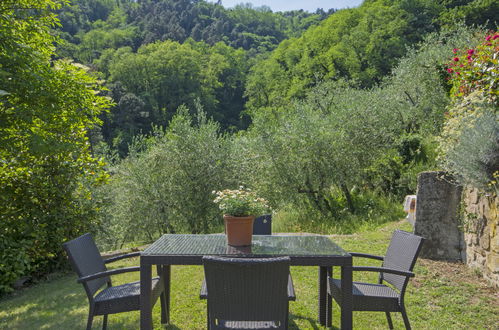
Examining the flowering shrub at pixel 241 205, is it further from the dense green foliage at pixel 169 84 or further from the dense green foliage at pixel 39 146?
the dense green foliage at pixel 169 84

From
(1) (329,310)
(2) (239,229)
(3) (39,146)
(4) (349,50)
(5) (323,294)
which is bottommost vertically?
(1) (329,310)

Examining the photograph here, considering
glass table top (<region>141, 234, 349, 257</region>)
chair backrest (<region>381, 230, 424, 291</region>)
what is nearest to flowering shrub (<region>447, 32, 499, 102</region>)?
chair backrest (<region>381, 230, 424, 291</region>)

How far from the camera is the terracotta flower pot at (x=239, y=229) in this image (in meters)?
3.00

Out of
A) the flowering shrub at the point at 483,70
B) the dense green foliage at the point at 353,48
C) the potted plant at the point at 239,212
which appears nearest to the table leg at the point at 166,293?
the potted plant at the point at 239,212

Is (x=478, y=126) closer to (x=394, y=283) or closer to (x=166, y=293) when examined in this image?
(x=394, y=283)

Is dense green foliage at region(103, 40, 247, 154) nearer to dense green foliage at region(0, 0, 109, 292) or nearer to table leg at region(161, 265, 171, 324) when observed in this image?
dense green foliage at region(0, 0, 109, 292)

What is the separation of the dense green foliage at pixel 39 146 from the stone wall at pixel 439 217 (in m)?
5.13

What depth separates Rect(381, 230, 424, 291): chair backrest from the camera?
9.27 ft

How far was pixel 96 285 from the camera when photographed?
305 centimetres

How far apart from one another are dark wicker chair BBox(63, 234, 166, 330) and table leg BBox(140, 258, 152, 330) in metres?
0.09

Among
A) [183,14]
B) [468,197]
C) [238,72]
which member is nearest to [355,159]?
[468,197]

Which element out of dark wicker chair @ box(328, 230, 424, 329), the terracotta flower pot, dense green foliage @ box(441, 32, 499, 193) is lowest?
dark wicker chair @ box(328, 230, 424, 329)

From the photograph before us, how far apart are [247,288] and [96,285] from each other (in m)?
1.54

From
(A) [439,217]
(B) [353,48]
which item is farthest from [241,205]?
(B) [353,48]
